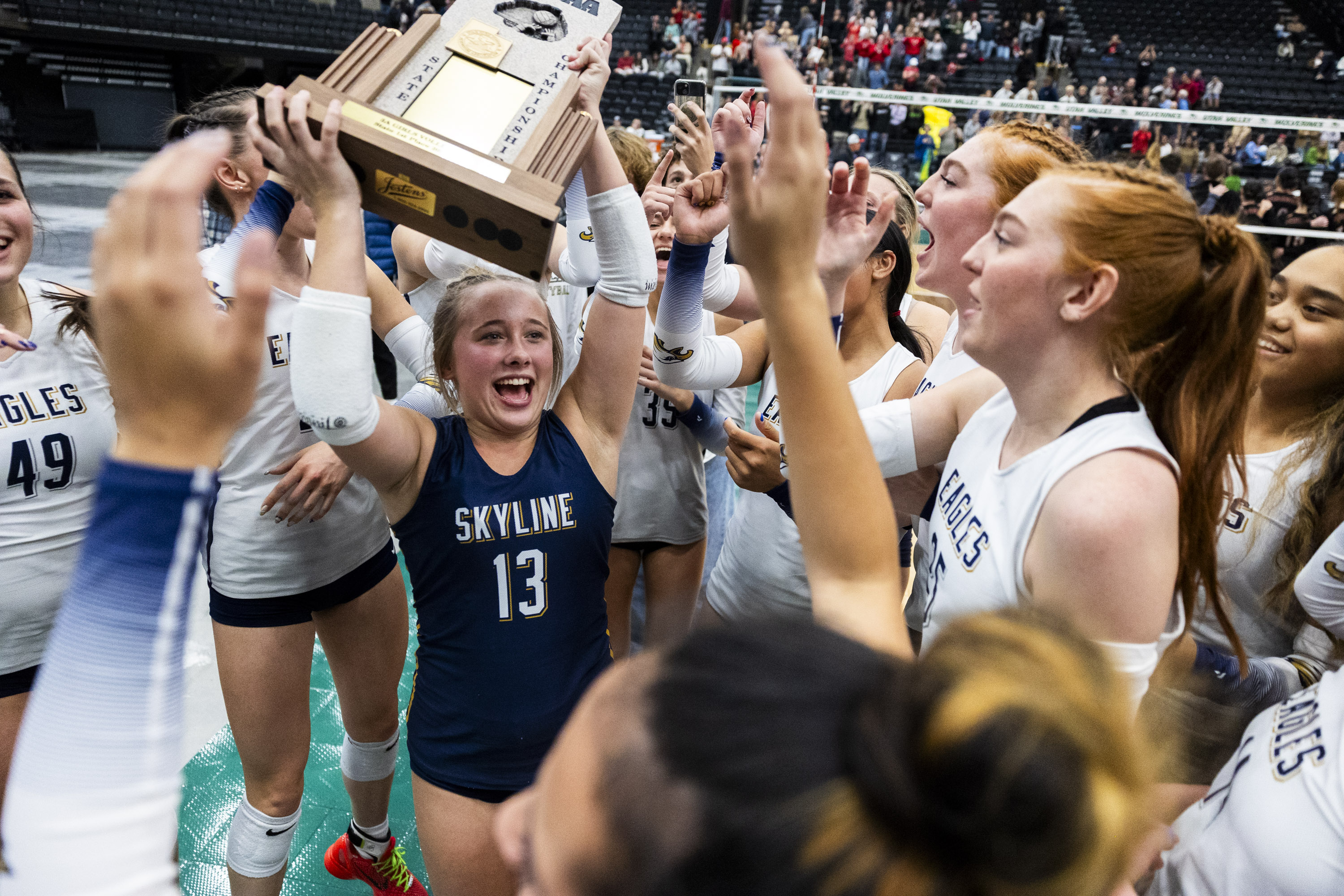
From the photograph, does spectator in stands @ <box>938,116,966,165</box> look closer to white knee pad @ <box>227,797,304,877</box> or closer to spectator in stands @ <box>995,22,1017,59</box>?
spectator in stands @ <box>995,22,1017,59</box>

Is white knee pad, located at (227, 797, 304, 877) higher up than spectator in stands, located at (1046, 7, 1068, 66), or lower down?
lower down


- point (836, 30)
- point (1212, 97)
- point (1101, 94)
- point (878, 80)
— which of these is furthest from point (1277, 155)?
point (836, 30)

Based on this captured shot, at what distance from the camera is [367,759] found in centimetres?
216

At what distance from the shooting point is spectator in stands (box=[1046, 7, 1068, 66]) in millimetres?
18203

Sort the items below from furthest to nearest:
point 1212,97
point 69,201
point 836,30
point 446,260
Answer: point 836,30 → point 1212,97 → point 69,201 → point 446,260

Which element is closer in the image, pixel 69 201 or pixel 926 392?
pixel 926 392

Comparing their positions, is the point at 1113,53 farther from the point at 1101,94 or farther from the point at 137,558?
the point at 137,558

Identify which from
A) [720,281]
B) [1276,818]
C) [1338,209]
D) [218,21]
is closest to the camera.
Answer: [1276,818]

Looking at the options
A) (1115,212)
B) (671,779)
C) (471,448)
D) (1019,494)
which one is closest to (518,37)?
(471,448)

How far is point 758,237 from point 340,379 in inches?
33.3

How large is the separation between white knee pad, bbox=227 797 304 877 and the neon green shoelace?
0.30m

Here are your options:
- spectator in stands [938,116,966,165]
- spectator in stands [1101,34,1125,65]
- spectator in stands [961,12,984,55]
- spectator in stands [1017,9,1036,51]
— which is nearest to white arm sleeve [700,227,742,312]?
spectator in stands [938,116,966,165]

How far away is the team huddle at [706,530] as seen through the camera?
1.67ft

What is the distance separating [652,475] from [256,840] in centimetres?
142
